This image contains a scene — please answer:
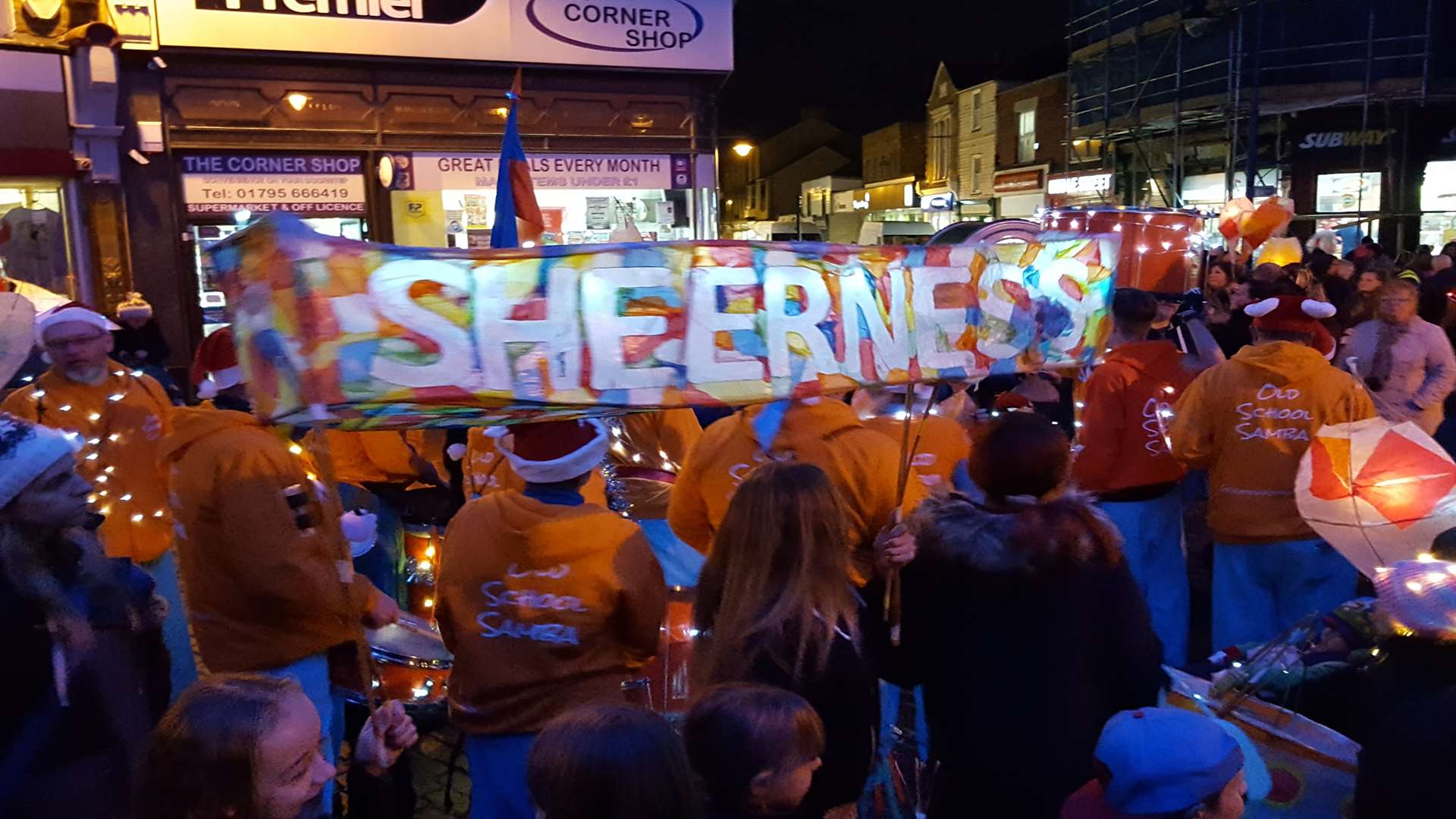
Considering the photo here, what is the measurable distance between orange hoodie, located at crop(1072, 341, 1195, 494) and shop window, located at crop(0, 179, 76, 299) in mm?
8807

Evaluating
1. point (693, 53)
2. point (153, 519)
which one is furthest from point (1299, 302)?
point (693, 53)

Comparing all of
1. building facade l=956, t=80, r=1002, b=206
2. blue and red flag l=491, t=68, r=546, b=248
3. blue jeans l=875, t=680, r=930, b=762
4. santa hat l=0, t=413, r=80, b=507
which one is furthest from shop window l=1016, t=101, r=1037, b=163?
santa hat l=0, t=413, r=80, b=507

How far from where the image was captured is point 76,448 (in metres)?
2.50

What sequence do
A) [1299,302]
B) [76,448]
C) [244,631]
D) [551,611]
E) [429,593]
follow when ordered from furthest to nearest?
[429,593] < [1299,302] < [244,631] < [551,611] < [76,448]

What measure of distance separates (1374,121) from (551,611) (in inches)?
871

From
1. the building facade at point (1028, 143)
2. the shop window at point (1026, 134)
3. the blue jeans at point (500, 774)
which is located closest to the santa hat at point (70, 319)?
the blue jeans at point (500, 774)

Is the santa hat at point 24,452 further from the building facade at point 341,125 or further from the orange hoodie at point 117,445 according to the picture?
the building facade at point 341,125

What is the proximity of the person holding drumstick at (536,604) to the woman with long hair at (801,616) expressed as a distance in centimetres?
35

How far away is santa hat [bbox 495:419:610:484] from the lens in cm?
294

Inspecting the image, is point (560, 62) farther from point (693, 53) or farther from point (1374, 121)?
point (1374, 121)

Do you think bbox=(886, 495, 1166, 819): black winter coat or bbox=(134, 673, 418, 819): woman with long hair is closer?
bbox=(134, 673, 418, 819): woman with long hair

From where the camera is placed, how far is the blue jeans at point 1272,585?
14.9 ft

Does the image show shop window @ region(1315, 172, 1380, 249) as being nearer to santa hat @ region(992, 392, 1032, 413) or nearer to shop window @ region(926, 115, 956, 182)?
santa hat @ region(992, 392, 1032, 413)

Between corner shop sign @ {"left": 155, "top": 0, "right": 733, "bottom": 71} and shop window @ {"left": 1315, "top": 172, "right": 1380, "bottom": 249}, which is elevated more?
corner shop sign @ {"left": 155, "top": 0, "right": 733, "bottom": 71}
